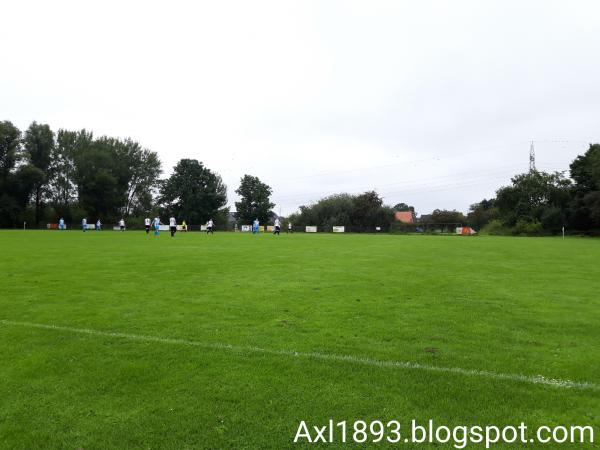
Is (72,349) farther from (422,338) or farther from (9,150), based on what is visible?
(9,150)

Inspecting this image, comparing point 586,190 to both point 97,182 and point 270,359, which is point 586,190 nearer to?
point 270,359

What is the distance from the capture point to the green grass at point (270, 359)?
400 cm

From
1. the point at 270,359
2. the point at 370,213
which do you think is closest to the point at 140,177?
the point at 370,213

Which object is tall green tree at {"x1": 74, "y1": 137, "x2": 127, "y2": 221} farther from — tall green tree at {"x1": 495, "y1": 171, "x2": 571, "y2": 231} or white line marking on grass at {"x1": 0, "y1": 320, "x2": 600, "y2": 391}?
white line marking on grass at {"x1": 0, "y1": 320, "x2": 600, "y2": 391}

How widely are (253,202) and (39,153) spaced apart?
46.1 metres

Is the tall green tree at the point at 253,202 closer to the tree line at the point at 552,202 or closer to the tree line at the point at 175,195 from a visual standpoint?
the tree line at the point at 175,195

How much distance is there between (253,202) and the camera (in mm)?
107938

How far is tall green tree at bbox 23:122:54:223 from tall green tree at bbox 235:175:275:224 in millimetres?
41271

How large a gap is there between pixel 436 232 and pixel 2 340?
262ft

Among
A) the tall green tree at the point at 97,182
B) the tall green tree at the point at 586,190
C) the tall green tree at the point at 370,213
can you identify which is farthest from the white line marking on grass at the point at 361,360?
the tall green tree at the point at 97,182

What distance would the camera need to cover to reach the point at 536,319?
7645 mm

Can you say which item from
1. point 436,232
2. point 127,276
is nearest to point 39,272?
point 127,276

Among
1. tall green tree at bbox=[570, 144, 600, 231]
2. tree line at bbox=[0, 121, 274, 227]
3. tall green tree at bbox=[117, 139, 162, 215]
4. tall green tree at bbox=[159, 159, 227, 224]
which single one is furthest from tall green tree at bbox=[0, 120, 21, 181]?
tall green tree at bbox=[570, 144, 600, 231]

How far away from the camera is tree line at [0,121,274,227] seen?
77438mm
